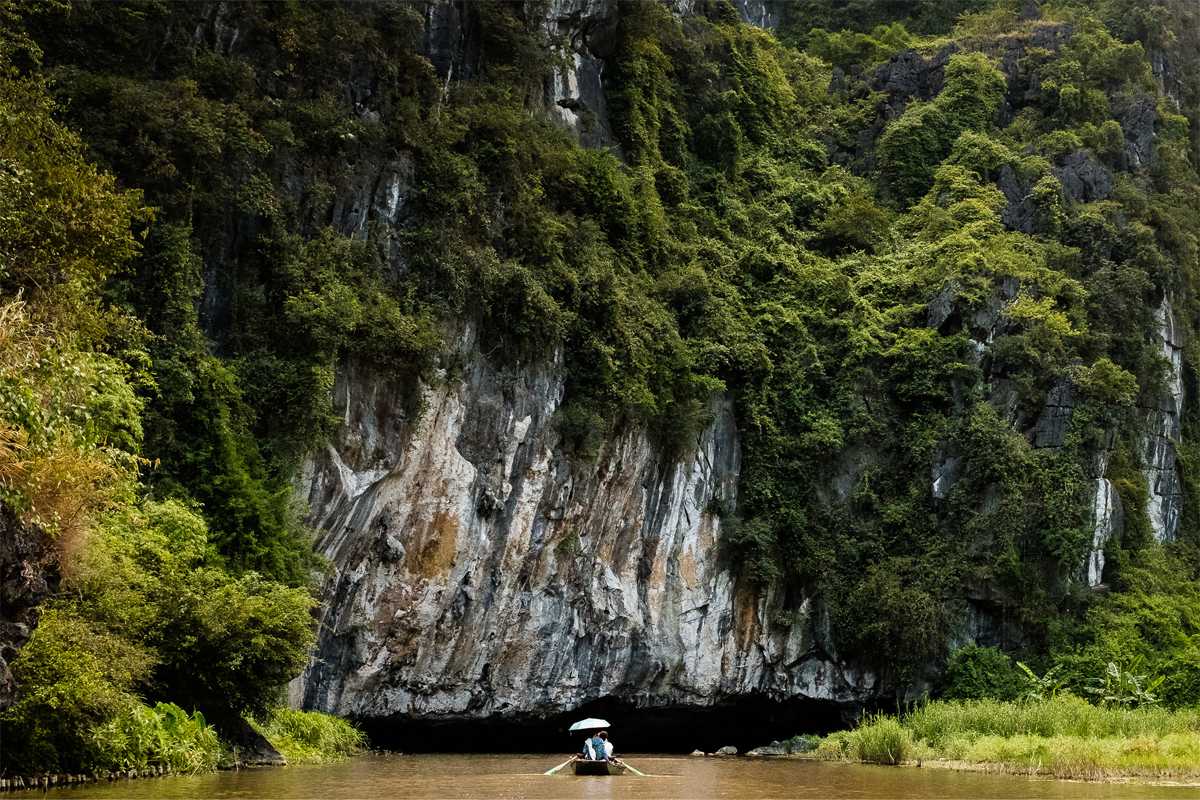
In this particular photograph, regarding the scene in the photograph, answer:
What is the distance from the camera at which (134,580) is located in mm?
15578

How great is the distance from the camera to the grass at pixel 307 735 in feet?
65.1

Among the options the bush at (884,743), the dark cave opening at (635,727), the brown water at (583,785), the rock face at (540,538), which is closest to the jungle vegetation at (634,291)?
the rock face at (540,538)

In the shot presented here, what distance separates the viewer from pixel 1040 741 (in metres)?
21.2

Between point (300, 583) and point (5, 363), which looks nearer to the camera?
point (5, 363)

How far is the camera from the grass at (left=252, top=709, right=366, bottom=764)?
1984 centimetres

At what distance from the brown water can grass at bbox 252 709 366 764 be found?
0.56 m

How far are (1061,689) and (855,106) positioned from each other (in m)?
23.2

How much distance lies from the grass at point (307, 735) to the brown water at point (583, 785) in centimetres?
56

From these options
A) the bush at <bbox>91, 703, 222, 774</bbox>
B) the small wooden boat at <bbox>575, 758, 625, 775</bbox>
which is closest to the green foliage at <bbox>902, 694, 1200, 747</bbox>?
the small wooden boat at <bbox>575, 758, 625, 775</bbox>

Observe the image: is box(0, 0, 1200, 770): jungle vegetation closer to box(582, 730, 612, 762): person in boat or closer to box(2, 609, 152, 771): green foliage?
box(2, 609, 152, 771): green foliage

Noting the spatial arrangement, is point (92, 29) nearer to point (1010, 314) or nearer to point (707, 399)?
point (707, 399)

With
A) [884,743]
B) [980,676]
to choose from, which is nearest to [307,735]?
[884,743]

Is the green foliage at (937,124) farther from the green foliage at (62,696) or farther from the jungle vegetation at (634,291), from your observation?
the green foliage at (62,696)

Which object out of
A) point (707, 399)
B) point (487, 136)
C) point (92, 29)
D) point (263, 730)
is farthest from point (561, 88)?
point (263, 730)
